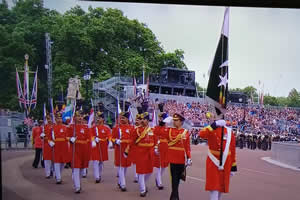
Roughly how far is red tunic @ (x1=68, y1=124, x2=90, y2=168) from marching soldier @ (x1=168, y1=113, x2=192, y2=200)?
1.90 meters

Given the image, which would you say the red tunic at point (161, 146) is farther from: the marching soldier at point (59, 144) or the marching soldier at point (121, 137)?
the marching soldier at point (59, 144)

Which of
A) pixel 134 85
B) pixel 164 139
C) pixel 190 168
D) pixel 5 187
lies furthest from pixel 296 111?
pixel 5 187

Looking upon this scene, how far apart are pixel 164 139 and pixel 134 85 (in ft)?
8.94

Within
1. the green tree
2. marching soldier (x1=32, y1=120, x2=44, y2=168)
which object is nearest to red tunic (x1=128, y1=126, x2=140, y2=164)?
marching soldier (x1=32, y1=120, x2=44, y2=168)

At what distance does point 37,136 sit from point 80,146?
99.7 inches

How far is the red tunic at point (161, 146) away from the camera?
25.4ft

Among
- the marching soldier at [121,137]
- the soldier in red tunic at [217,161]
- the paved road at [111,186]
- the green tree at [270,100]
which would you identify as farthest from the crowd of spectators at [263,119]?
the soldier in red tunic at [217,161]

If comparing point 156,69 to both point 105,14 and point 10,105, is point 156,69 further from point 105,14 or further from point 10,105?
point 10,105

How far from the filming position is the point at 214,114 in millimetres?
5445

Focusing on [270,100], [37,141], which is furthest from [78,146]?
[270,100]

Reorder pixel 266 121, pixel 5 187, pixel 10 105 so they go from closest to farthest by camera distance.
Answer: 1. pixel 5 187
2. pixel 10 105
3. pixel 266 121

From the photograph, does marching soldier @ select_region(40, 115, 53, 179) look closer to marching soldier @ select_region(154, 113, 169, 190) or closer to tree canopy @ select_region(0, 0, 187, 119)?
tree canopy @ select_region(0, 0, 187, 119)

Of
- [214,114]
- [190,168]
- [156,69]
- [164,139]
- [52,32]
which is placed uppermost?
[52,32]

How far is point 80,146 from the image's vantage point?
24.8 feet
